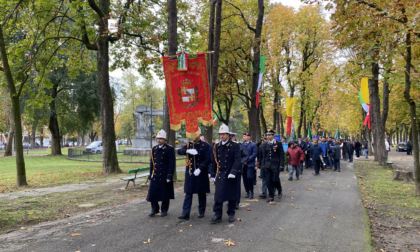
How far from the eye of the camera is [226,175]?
6.84m

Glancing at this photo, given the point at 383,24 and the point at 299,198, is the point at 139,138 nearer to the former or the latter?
the point at 299,198

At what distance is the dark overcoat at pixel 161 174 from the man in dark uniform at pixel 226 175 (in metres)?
1.07

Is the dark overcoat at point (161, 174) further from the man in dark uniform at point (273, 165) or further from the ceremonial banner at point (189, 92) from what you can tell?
the man in dark uniform at point (273, 165)

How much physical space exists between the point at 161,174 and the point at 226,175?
154cm

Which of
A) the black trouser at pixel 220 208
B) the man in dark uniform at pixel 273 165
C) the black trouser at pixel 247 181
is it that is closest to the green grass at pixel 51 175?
the black trouser at pixel 247 181

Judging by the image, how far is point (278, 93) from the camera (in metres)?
28.5

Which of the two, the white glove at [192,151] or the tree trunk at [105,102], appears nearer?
the white glove at [192,151]

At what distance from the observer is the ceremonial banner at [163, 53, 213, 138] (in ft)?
29.5

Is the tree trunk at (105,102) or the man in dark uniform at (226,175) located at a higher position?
the tree trunk at (105,102)

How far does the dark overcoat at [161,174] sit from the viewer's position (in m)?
7.03

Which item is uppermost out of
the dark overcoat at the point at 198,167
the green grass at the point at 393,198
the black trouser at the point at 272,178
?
the dark overcoat at the point at 198,167

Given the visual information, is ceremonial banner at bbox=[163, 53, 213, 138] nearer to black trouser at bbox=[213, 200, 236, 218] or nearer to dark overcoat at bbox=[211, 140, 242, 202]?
dark overcoat at bbox=[211, 140, 242, 202]

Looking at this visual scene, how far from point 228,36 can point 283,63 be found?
9.11 meters

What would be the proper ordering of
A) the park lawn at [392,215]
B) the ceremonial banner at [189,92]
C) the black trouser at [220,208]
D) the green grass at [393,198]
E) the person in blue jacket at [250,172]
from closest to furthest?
1. the park lawn at [392,215]
2. the black trouser at [220,208]
3. the green grass at [393,198]
4. the ceremonial banner at [189,92]
5. the person in blue jacket at [250,172]
